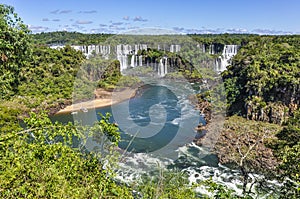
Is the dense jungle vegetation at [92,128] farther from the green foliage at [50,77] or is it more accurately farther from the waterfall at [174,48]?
the waterfall at [174,48]

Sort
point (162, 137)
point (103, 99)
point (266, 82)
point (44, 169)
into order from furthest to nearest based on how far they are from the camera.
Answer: point (103, 99), point (266, 82), point (162, 137), point (44, 169)

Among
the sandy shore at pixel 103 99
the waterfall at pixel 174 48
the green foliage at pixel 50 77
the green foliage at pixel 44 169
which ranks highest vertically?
the waterfall at pixel 174 48

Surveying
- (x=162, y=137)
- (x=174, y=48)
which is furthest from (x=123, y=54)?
(x=162, y=137)

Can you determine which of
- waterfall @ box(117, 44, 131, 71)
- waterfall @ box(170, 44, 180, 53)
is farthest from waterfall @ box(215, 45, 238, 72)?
waterfall @ box(117, 44, 131, 71)

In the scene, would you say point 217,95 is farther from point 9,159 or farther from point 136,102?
point 9,159

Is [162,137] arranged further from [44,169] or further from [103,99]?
[44,169]

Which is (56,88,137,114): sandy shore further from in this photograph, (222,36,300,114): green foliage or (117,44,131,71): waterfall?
(222,36,300,114): green foliage

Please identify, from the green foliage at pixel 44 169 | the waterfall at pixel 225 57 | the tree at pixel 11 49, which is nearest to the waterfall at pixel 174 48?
the waterfall at pixel 225 57
